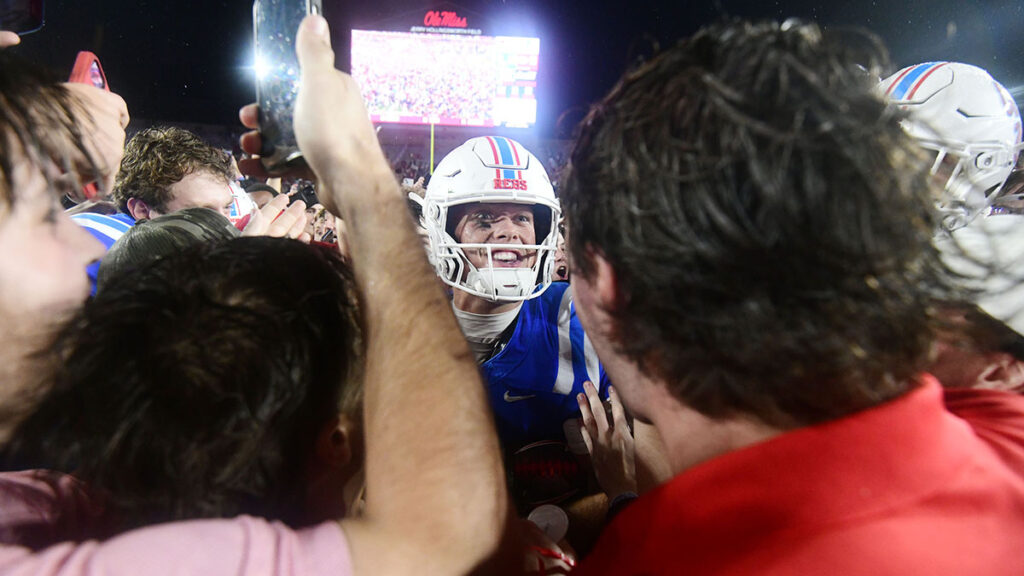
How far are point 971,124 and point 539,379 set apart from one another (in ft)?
5.87

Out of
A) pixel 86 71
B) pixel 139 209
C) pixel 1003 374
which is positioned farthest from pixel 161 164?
pixel 1003 374

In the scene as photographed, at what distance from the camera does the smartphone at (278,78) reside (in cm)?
102

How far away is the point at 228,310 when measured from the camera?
78 centimetres

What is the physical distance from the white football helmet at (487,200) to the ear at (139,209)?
5.50 feet

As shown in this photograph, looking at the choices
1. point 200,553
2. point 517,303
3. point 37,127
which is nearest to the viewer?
point 200,553

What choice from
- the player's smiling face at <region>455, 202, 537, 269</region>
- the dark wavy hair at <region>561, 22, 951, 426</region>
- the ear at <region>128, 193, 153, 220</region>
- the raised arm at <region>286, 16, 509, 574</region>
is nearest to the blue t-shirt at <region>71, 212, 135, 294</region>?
the ear at <region>128, 193, 153, 220</region>

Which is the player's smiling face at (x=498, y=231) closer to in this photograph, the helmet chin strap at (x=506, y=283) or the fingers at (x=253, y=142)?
the helmet chin strap at (x=506, y=283)

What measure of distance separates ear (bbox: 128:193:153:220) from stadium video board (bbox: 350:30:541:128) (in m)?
11.7

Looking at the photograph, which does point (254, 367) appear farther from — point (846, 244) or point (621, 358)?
point (846, 244)

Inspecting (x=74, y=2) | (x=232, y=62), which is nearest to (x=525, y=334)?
(x=74, y=2)

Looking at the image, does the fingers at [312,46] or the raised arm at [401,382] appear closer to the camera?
the raised arm at [401,382]

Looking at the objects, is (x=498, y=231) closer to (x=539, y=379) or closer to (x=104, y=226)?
(x=539, y=379)

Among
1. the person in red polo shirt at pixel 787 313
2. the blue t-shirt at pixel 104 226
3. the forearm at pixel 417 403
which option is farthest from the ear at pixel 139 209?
the person in red polo shirt at pixel 787 313

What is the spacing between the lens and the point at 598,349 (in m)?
1.06
